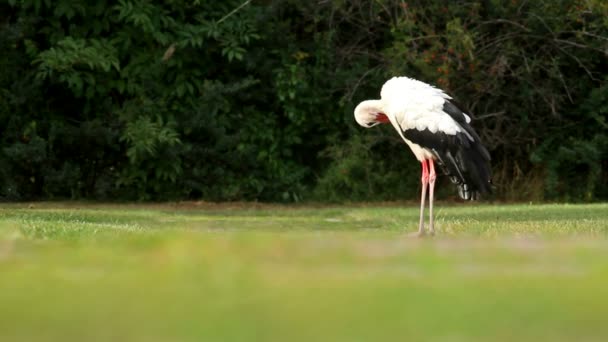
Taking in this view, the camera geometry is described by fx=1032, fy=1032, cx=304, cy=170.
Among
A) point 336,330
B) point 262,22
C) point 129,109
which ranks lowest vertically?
point 336,330

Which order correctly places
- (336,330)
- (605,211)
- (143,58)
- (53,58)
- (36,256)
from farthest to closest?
(143,58) → (53,58) → (605,211) → (36,256) → (336,330)

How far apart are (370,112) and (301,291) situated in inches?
274

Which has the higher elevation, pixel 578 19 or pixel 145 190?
pixel 578 19

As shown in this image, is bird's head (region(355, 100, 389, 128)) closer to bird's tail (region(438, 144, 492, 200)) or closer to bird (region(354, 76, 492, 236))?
bird (region(354, 76, 492, 236))

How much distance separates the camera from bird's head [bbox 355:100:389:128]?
930 cm

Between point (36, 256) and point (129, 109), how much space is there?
12.0 metres

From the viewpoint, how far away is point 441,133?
821 cm

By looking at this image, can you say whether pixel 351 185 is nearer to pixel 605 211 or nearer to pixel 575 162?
pixel 575 162

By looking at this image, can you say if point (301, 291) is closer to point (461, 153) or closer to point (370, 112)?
point (461, 153)

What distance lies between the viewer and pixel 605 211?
37.7 feet

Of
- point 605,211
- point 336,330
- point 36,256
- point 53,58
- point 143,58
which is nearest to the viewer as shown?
point 336,330

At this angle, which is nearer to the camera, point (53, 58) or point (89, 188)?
point (53, 58)

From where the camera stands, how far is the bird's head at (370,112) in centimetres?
930

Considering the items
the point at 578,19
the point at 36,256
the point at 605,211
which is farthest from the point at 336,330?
the point at 578,19
